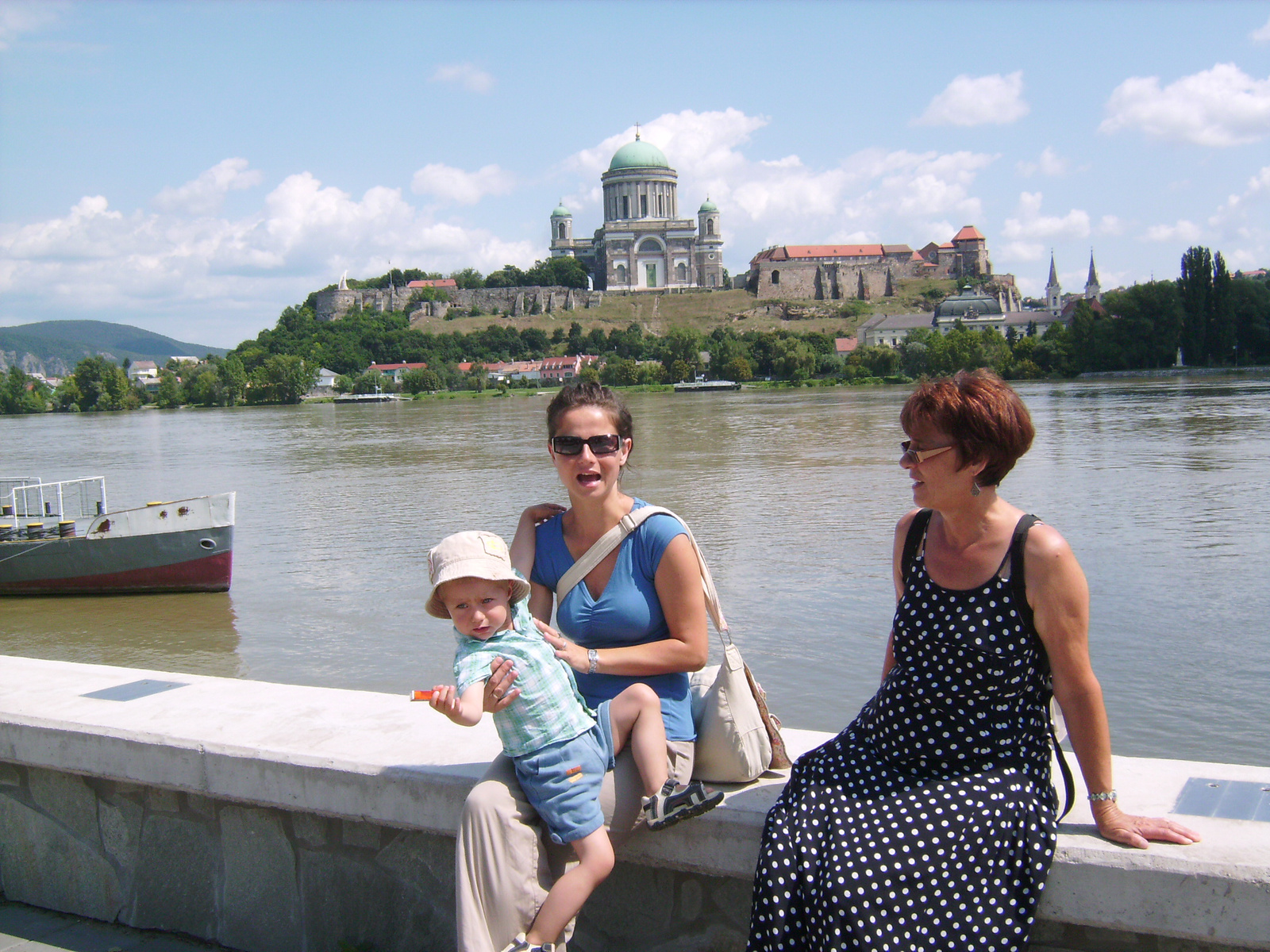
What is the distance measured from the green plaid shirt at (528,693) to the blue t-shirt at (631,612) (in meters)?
0.19

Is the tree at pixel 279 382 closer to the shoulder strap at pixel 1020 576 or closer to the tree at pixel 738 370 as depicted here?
the tree at pixel 738 370

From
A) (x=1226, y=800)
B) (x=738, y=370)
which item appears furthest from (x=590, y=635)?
(x=738, y=370)

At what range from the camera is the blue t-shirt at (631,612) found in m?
2.38

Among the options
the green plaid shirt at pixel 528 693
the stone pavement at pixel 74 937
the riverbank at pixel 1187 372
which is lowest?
the stone pavement at pixel 74 937

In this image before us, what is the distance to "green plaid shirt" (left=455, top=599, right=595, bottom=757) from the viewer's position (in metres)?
2.13

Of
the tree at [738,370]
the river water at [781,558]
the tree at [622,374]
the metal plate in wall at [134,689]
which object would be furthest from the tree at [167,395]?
the metal plate in wall at [134,689]

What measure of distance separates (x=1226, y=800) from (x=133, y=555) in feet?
34.8

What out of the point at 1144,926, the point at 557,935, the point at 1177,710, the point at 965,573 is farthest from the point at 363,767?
the point at 1177,710

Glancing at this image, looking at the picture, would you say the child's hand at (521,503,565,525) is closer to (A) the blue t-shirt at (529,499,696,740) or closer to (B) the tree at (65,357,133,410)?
(A) the blue t-shirt at (529,499,696,740)

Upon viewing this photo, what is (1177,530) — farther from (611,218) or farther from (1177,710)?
(611,218)

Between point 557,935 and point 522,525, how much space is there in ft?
2.99

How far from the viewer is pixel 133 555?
1077cm

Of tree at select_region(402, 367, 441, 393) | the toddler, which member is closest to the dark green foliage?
tree at select_region(402, 367, 441, 393)

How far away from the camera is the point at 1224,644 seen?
7.17m
